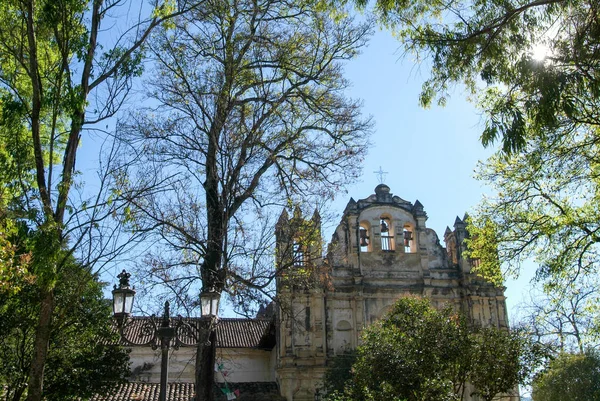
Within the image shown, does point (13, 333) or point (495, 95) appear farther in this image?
point (13, 333)

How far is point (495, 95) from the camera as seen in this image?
10.5 meters

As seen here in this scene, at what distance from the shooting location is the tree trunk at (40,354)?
359 inches

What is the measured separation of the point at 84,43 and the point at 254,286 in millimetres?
6199

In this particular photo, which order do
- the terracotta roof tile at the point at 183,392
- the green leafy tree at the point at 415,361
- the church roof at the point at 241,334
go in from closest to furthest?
the green leafy tree at the point at 415,361, the terracotta roof tile at the point at 183,392, the church roof at the point at 241,334

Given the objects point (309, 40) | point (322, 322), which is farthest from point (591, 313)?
point (322, 322)

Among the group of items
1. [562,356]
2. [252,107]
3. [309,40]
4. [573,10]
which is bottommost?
[562,356]

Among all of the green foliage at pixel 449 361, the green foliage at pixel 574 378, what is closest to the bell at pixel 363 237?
the green foliage at pixel 574 378

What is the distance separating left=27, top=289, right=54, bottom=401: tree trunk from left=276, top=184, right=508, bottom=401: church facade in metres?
16.8

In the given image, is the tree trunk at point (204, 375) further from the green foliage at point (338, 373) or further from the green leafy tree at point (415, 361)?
the green foliage at point (338, 373)

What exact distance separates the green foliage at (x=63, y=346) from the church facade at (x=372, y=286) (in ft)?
30.4

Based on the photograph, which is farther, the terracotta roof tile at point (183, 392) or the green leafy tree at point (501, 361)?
the terracotta roof tile at point (183, 392)

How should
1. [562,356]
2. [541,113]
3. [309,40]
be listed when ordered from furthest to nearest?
[562,356] < [309,40] < [541,113]

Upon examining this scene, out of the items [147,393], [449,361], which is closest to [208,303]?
[449,361]

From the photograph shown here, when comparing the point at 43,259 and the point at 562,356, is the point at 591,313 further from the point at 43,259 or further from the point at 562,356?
the point at 43,259
